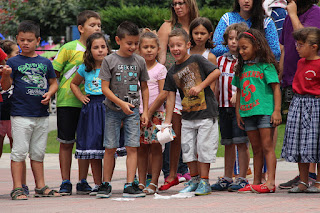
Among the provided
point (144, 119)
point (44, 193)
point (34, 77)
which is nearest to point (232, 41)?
point (144, 119)

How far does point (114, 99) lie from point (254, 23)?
1.92 m

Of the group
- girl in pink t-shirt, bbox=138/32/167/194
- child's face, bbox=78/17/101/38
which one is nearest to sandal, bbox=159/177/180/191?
girl in pink t-shirt, bbox=138/32/167/194

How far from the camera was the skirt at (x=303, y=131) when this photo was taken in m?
6.11

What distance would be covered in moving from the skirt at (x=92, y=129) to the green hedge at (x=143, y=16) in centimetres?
999

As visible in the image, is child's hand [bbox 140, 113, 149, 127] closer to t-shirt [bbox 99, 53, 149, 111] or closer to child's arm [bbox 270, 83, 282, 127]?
t-shirt [bbox 99, 53, 149, 111]

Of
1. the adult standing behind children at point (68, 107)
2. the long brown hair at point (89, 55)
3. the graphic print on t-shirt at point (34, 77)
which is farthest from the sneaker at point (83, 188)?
the long brown hair at point (89, 55)

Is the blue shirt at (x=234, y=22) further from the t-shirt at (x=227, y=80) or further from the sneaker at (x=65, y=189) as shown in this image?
the sneaker at (x=65, y=189)

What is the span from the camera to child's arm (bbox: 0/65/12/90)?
6.10 meters

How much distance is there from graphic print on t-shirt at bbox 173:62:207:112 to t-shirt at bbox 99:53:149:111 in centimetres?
43

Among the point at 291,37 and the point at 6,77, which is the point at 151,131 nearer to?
the point at 6,77

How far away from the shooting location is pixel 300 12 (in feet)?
22.1

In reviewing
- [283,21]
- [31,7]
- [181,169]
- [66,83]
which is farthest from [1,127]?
[31,7]

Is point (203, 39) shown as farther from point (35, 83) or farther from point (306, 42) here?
point (35, 83)

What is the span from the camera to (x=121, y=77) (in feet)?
20.3
